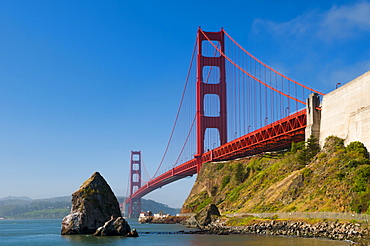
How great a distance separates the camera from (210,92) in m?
120

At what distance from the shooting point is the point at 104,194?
6712 centimetres

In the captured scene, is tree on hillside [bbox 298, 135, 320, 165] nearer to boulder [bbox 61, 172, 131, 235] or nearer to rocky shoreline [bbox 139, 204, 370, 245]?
rocky shoreline [bbox 139, 204, 370, 245]

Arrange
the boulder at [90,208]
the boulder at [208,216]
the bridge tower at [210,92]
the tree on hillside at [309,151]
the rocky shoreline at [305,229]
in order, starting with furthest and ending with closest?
the bridge tower at [210,92]
the boulder at [208,216]
the tree on hillside at [309,151]
the boulder at [90,208]
the rocky shoreline at [305,229]

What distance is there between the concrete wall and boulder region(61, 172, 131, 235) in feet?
103

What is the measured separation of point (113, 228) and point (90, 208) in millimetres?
5284

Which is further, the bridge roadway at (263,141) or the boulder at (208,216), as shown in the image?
the boulder at (208,216)

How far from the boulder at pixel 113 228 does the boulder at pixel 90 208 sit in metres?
0.80

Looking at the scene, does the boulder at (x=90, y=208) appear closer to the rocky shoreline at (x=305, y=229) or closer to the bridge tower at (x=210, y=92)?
the rocky shoreline at (x=305, y=229)

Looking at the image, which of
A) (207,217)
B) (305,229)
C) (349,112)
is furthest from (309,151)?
(305,229)

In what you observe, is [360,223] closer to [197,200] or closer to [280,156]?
[280,156]

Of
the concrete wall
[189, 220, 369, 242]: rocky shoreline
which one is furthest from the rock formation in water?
the concrete wall

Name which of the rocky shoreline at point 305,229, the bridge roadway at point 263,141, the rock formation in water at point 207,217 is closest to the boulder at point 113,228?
the rocky shoreline at point 305,229

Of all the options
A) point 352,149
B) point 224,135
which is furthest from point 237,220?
point 224,135

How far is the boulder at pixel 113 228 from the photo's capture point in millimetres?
60312
